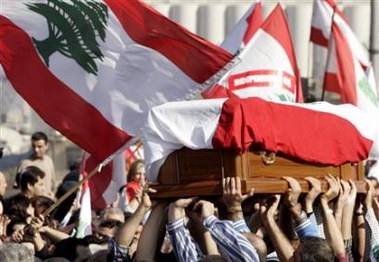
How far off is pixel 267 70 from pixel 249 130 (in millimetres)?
6435

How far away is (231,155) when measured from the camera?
35.7ft

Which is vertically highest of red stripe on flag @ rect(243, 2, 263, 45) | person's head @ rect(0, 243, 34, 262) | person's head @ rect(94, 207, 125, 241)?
person's head @ rect(0, 243, 34, 262)

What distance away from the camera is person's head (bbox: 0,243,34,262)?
9695 mm

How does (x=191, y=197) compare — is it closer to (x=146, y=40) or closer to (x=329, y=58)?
(x=146, y=40)

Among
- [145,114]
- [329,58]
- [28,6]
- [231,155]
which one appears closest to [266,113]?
[231,155]

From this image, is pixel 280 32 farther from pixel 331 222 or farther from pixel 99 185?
pixel 331 222

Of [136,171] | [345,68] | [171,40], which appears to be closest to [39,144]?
[136,171]

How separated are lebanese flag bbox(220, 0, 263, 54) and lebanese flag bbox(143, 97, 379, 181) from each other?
6957 mm

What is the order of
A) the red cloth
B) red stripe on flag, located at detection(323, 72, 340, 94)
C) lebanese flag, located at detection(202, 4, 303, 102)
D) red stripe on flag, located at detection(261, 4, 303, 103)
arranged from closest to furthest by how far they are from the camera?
the red cloth → lebanese flag, located at detection(202, 4, 303, 102) → red stripe on flag, located at detection(261, 4, 303, 103) → red stripe on flag, located at detection(323, 72, 340, 94)

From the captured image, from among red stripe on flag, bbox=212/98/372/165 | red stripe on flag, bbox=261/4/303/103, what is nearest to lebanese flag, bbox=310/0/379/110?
red stripe on flag, bbox=261/4/303/103

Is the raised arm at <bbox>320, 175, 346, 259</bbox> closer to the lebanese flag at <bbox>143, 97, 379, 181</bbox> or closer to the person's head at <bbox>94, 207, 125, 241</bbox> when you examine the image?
the lebanese flag at <bbox>143, 97, 379, 181</bbox>

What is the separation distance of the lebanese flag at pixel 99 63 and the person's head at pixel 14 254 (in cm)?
272

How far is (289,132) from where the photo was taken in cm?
1124

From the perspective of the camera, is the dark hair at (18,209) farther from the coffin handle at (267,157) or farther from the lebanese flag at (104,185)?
the coffin handle at (267,157)
